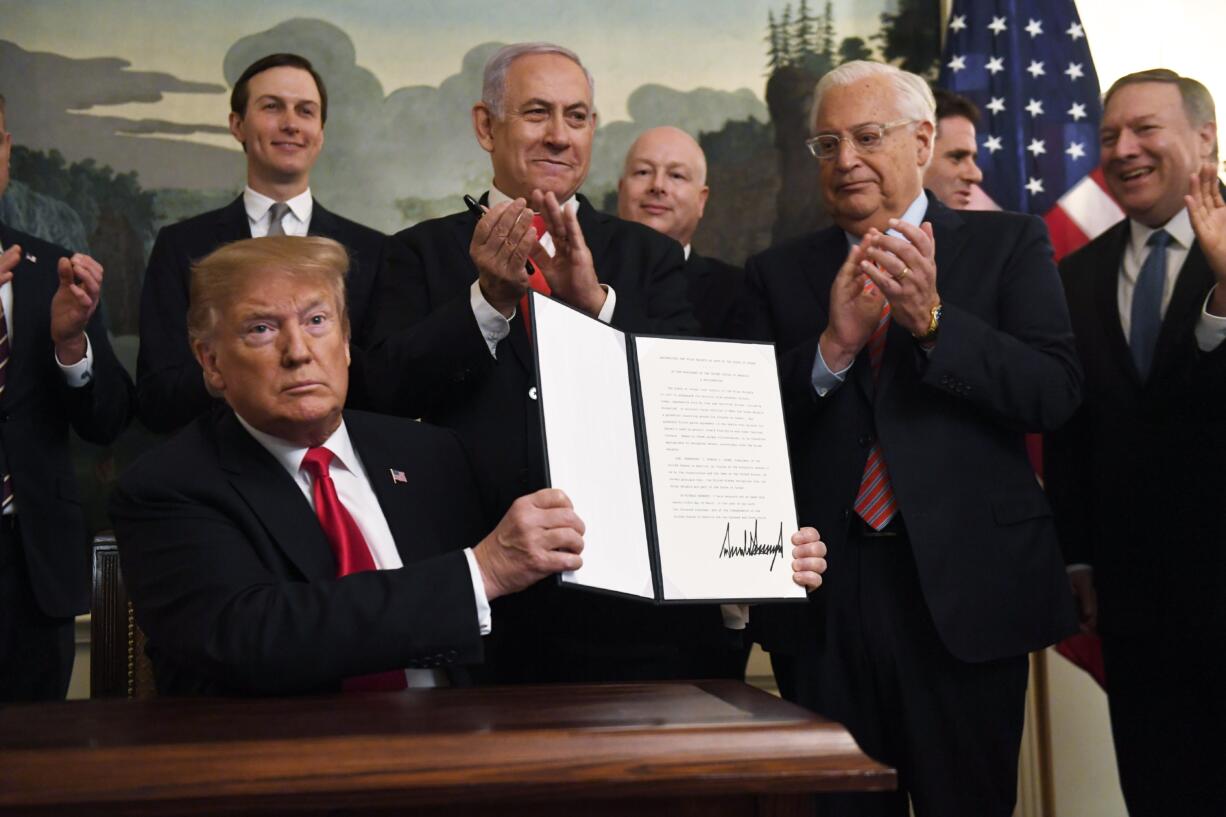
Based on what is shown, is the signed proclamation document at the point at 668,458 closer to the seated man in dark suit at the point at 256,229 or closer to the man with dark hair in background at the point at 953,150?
the seated man in dark suit at the point at 256,229

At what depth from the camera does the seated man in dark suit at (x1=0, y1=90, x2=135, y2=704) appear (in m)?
3.72

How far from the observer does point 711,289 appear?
4652mm

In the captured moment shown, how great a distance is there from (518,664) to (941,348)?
115cm

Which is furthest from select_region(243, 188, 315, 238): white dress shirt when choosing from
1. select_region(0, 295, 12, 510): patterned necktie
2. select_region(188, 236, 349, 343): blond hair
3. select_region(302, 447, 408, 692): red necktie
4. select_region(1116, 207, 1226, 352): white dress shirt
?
select_region(1116, 207, 1226, 352): white dress shirt

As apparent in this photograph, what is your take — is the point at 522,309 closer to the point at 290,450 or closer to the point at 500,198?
the point at 500,198

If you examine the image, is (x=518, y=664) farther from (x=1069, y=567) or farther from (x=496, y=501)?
(x=1069, y=567)

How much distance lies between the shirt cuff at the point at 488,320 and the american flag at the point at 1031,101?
3146 millimetres

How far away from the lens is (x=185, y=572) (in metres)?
2.27

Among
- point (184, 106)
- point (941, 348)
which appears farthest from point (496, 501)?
point (184, 106)

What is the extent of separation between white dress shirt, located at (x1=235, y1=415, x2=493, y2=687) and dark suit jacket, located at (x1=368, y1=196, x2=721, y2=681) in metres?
0.30

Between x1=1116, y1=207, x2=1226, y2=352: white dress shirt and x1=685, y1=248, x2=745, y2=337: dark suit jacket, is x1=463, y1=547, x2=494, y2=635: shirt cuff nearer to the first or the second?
x1=685, y1=248, x2=745, y2=337: dark suit jacket

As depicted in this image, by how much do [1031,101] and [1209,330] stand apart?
2292 millimetres

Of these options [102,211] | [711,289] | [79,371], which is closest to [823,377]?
[711,289]
